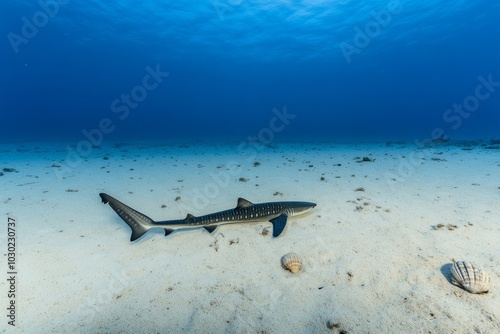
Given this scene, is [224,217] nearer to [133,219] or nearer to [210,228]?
[210,228]

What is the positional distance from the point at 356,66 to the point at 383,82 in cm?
8360

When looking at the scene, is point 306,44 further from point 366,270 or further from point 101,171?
point 366,270

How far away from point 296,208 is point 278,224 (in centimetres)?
89

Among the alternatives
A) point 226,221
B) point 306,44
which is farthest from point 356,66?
point 226,221

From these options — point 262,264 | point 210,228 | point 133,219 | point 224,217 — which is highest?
point 133,219

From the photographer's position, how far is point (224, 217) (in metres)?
5.82

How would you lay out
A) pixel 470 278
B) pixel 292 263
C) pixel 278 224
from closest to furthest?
pixel 470 278, pixel 292 263, pixel 278 224

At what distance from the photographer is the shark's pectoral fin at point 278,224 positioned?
5550mm

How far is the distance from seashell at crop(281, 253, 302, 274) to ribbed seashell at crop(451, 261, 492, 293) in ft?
8.10

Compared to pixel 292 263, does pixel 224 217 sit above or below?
above

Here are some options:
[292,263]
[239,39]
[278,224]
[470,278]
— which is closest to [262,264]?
[292,263]

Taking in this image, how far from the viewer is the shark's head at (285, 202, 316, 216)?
6.31 metres

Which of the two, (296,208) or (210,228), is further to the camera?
(296,208)

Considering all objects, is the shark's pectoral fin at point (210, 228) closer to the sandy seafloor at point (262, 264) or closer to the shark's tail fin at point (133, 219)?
the sandy seafloor at point (262, 264)
